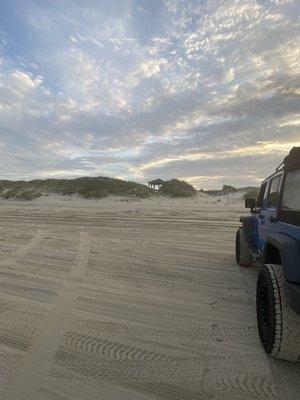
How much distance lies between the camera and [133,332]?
4.23 m

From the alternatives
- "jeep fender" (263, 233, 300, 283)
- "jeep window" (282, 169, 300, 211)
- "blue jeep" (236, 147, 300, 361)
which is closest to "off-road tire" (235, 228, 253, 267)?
"blue jeep" (236, 147, 300, 361)

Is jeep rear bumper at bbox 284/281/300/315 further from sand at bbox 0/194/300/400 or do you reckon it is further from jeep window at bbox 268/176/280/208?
jeep window at bbox 268/176/280/208

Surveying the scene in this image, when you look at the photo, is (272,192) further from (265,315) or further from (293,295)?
(293,295)

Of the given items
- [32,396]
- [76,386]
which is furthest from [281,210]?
[32,396]

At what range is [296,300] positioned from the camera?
322cm

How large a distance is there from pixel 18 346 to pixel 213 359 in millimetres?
1882

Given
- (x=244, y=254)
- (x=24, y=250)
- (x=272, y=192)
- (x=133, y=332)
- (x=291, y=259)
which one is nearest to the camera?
(x=291, y=259)

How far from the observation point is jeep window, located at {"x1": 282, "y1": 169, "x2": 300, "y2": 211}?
385cm

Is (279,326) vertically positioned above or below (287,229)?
below

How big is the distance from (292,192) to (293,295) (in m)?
1.18

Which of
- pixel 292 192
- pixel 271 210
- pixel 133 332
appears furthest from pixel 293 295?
pixel 271 210

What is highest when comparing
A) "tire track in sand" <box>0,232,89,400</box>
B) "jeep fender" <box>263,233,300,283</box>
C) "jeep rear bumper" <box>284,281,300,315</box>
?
"jeep fender" <box>263,233,300,283</box>

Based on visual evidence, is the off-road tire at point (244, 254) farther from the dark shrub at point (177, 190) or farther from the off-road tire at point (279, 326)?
the dark shrub at point (177, 190)

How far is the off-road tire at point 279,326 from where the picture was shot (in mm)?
3402
